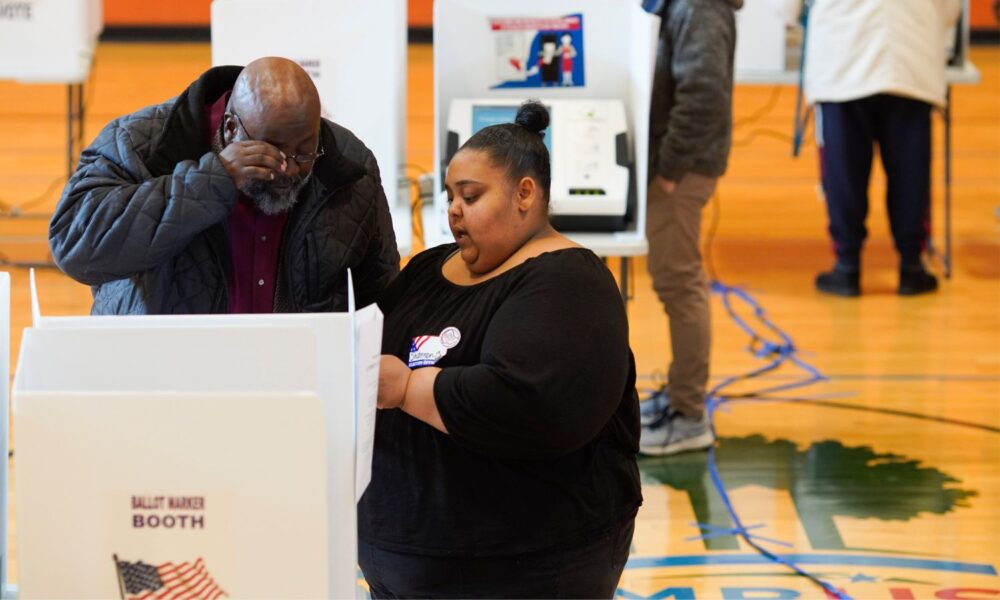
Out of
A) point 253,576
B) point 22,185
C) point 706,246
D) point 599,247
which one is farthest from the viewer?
point 22,185

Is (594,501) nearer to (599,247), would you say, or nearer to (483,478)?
(483,478)

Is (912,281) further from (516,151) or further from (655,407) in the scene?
(516,151)

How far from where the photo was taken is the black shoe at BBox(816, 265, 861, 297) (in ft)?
17.4

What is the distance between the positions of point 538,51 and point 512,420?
216 centimetres

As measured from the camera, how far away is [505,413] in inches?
61.7

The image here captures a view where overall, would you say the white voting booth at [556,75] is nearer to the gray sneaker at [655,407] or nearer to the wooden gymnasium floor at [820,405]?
the gray sneaker at [655,407]

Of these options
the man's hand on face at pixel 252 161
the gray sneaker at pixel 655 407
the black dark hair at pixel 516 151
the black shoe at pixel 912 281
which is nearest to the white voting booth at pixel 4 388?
the man's hand on face at pixel 252 161

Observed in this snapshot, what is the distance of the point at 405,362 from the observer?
1712mm

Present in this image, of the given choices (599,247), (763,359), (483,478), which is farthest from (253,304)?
(763,359)

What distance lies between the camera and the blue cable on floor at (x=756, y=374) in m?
3.10

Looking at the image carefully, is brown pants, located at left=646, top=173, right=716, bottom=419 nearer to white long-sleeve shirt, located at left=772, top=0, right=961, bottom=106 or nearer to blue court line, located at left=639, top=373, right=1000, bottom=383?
blue court line, located at left=639, top=373, right=1000, bottom=383

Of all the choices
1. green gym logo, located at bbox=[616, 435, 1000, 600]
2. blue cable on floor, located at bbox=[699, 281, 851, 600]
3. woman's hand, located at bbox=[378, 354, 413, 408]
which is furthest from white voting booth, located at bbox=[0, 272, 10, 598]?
blue cable on floor, located at bbox=[699, 281, 851, 600]

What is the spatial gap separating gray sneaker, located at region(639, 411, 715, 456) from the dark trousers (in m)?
1.78

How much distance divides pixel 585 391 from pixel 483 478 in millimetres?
198
